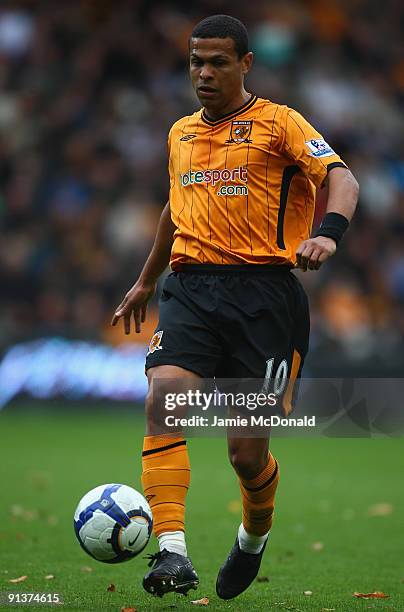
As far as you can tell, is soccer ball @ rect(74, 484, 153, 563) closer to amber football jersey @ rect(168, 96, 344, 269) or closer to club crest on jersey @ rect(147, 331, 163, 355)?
club crest on jersey @ rect(147, 331, 163, 355)

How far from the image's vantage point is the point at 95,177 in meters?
15.5

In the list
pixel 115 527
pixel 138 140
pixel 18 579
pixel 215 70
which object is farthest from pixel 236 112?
pixel 138 140

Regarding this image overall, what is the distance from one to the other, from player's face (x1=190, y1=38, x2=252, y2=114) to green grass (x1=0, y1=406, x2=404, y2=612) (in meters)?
2.14

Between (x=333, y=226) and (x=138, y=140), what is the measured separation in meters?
11.7

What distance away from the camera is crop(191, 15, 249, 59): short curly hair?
4.82 metres

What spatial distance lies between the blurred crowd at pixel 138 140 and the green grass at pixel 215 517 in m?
2.02

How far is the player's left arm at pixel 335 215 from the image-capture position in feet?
14.1

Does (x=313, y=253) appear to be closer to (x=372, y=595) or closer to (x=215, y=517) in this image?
(x=372, y=595)

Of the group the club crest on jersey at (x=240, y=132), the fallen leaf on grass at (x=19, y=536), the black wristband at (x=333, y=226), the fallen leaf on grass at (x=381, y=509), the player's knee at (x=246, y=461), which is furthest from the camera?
the fallen leaf on grass at (x=381, y=509)

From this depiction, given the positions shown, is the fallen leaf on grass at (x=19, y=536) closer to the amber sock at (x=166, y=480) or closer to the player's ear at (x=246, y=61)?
the amber sock at (x=166, y=480)

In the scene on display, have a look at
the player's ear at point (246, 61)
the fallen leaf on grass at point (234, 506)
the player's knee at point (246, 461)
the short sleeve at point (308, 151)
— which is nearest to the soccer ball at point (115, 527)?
the player's knee at point (246, 461)

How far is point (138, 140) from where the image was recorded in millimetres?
15945

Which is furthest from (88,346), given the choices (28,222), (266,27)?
(266,27)

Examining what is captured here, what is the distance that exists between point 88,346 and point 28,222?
2.35 meters
